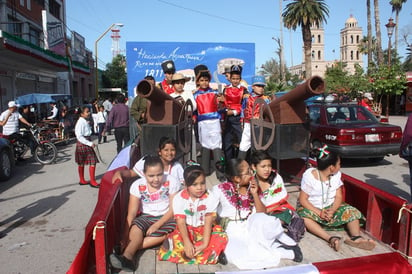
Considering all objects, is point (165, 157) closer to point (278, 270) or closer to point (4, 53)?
point (278, 270)

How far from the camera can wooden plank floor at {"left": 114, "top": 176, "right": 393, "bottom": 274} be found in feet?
8.82

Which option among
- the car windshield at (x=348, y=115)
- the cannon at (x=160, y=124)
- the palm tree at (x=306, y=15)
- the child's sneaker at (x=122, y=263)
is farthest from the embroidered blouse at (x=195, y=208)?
the palm tree at (x=306, y=15)

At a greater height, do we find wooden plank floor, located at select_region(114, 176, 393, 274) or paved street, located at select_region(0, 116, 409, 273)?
wooden plank floor, located at select_region(114, 176, 393, 274)

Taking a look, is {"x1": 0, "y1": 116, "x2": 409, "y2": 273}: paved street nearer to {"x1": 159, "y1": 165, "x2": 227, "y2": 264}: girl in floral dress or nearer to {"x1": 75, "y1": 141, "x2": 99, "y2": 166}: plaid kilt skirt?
{"x1": 75, "y1": 141, "x2": 99, "y2": 166}: plaid kilt skirt

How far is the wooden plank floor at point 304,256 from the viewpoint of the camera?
8.82ft

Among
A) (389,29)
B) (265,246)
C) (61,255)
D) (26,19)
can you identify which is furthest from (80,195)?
(389,29)

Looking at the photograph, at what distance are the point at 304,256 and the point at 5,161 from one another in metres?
7.16

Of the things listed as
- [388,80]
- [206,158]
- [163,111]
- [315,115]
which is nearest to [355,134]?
[315,115]

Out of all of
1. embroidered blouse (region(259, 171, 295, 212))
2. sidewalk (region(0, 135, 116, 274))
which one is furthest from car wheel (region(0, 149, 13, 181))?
embroidered blouse (region(259, 171, 295, 212))

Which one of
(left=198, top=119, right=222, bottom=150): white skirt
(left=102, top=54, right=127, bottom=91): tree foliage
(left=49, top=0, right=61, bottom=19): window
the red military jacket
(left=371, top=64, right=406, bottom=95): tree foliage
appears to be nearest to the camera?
(left=198, top=119, right=222, bottom=150): white skirt

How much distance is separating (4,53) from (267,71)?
60.7 meters

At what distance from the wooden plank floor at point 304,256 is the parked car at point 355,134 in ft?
16.4

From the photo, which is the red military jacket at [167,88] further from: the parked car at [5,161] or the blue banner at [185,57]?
the blue banner at [185,57]

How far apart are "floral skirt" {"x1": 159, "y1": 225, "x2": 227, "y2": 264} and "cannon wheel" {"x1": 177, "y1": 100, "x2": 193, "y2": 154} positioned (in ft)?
5.04
